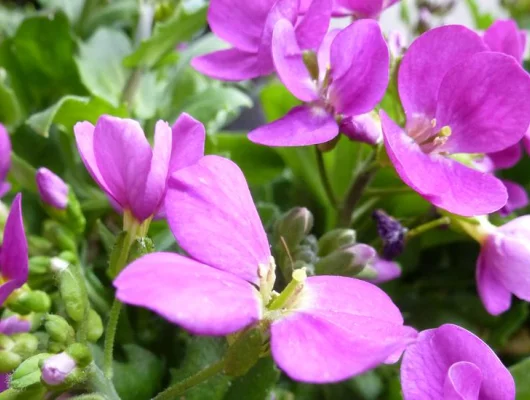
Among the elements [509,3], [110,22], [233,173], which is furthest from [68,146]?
[509,3]

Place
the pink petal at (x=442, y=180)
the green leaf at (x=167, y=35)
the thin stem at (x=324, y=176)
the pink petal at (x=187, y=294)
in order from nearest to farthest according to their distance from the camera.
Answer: the pink petal at (x=187, y=294) → the pink petal at (x=442, y=180) → the thin stem at (x=324, y=176) → the green leaf at (x=167, y=35)

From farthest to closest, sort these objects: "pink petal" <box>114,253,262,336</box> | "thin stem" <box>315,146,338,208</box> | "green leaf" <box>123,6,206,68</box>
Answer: "green leaf" <box>123,6,206,68</box>, "thin stem" <box>315,146,338,208</box>, "pink petal" <box>114,253,262,336</box>

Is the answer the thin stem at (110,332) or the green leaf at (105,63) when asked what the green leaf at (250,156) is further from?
the thin stem at (110,332)

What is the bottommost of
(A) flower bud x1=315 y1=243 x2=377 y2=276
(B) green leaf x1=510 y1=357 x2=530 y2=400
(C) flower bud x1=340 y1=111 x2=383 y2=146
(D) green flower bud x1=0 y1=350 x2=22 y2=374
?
(B) green leaf x1=510 y1=357 x2=530 y2=400

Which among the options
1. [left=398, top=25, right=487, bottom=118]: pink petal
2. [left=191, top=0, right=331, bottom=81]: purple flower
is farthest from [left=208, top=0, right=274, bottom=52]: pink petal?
[left=398, top=25, right=487, bottom=118]: pink petal

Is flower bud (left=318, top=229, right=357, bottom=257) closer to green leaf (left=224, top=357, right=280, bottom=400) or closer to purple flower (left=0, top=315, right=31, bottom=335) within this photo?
green leaf (left=224, top=357, right=280, bottom=400)

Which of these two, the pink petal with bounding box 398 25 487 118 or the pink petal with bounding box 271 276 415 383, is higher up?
the pink petal with bounding box 398 25 487 118

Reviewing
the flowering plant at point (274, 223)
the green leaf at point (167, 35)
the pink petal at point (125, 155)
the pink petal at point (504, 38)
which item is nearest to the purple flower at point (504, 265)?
the flowering plant at point (274, 223)

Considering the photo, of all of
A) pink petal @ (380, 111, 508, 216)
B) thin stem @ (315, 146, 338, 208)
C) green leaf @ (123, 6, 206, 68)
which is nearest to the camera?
pink petal @ (380, 111, 508, 216)
